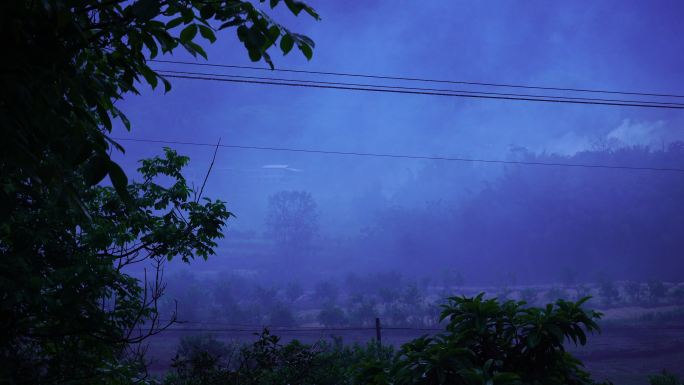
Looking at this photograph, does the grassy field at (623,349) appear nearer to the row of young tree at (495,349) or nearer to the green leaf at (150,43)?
the row of young tree at (495,349)

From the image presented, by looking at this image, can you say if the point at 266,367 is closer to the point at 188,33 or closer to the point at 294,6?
the point at 188,33

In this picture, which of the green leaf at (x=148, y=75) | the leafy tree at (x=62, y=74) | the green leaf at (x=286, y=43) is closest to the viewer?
the leafy tree at (x=62, y=74)

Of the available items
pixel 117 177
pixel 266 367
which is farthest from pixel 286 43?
pixel 266 367

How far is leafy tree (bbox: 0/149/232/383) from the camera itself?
3215 millimetres

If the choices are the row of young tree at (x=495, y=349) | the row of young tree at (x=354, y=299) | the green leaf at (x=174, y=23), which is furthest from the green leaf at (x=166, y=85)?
the row of young tree at (x=354, y=299)

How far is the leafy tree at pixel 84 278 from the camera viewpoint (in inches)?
127

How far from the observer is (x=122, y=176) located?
162 cm

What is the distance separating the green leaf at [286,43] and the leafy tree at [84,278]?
1.43 metres

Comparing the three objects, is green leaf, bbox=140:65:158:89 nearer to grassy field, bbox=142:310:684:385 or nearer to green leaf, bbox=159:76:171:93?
green leaf, bbox=159:76:171:93

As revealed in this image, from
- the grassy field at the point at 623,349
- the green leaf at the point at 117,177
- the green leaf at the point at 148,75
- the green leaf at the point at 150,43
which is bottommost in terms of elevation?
the grassy field at the point at 623,349

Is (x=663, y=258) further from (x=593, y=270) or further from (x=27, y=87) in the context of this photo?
(x=27, y=87)

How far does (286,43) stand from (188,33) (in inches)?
18.7

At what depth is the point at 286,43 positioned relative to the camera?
1.96m

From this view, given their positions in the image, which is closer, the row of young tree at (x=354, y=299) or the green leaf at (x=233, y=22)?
the green leaf at (x=233, y=22)
